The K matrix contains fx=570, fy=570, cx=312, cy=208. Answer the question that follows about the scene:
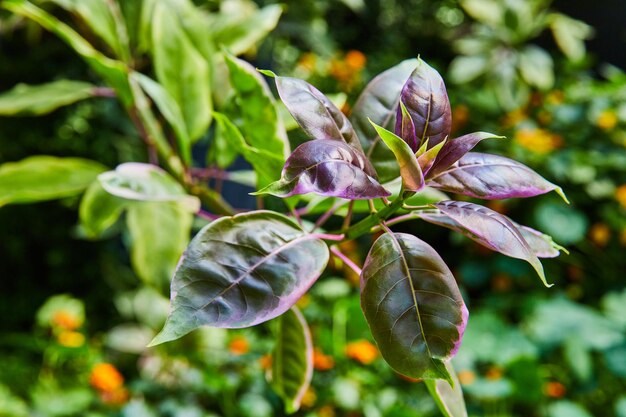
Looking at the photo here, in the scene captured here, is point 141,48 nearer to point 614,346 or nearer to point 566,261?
point 614,346

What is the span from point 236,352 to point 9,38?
55.4 inches

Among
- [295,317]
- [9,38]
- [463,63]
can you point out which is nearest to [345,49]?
[463,63]

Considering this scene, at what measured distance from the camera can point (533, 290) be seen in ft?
7.72

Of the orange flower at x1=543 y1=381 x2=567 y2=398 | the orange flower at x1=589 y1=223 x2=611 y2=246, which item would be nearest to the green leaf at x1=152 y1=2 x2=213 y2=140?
the orange flower at x1=543 y1=381 x2=567 y2=398

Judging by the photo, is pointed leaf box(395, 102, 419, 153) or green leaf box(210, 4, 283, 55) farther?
green leaf box(210, 4, 283, 55)

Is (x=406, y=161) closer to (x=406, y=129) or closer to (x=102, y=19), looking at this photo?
(x=406, y=129)

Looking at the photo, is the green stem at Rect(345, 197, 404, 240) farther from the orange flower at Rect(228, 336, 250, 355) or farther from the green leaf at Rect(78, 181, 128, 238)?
the orange flower at Rect(228, 336, 250, 355)

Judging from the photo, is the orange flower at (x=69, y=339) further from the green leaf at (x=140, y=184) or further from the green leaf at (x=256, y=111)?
the green leaf at (x=256, y=111)

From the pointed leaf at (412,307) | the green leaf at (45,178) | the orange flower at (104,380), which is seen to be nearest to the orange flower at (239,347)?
the orange flower at (104,380)

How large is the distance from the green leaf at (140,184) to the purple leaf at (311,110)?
234 millimetres

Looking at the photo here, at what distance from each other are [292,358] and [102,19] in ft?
2.02

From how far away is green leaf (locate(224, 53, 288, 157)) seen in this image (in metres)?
0.55

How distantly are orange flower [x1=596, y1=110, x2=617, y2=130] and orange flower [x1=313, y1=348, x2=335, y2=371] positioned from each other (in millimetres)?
1644

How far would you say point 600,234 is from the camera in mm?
2305
